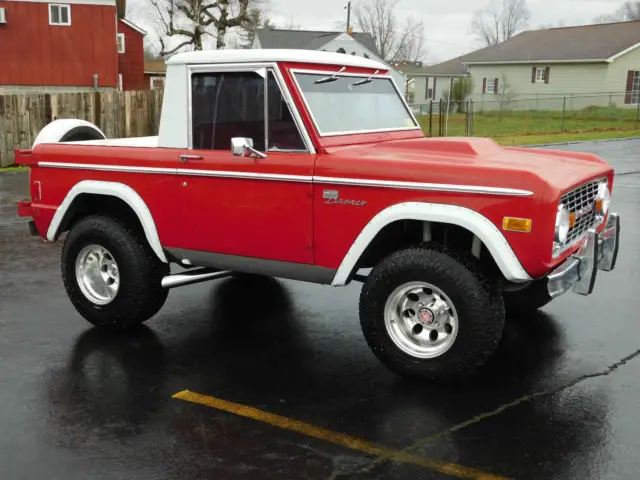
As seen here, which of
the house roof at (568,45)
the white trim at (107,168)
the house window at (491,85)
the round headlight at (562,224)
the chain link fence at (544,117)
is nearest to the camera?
the round headlight at (562,224)

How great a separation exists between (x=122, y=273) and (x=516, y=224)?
3.03 metres

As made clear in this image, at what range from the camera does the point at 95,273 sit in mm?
5852

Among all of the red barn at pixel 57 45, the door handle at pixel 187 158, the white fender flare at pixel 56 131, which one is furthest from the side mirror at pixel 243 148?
the red barn at pixel 57 45

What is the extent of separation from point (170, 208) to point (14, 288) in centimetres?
249

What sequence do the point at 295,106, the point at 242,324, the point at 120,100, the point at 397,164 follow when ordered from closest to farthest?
the point at 397,164, the point at 295,106, the point at 242,324, the point at 120,100

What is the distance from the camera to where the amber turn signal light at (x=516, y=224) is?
4175mm

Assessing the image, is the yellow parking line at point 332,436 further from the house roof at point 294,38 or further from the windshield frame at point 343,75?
the house roof at point 294,38

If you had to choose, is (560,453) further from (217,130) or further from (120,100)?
(120,100)

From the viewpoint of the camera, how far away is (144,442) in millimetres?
3904

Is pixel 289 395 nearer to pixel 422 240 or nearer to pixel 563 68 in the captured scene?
pixel 422 240

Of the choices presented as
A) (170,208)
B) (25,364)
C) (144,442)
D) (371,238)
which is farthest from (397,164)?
(25,364)

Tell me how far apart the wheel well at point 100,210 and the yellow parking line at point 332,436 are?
5.93 ft

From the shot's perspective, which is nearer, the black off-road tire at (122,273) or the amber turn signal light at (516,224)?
the amber turn signal light at (516,224)

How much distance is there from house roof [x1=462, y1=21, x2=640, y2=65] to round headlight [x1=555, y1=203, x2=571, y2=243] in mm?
45945
